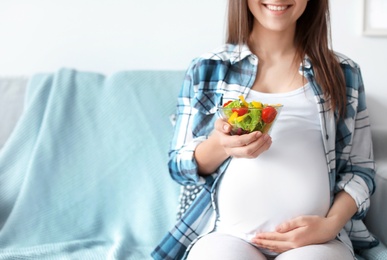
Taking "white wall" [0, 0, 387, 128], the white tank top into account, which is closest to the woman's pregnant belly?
the white tank top

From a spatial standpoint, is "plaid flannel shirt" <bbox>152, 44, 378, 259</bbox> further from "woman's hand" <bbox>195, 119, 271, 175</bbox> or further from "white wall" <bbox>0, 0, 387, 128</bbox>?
"white wall" <bbox>0, 0, 387, 128</bbox>

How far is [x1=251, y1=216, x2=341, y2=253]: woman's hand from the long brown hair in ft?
0.96

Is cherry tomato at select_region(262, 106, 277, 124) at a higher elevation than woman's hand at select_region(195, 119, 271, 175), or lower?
higher

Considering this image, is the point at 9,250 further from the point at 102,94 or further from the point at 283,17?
the point at 283,17

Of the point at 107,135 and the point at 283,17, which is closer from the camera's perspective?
the point at 283,17

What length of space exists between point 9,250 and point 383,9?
139cm

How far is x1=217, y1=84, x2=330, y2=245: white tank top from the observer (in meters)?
1.26

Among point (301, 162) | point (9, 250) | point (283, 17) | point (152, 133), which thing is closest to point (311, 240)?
point (301, 162)

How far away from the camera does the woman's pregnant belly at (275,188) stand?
1256 mm

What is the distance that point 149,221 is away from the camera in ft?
5.52

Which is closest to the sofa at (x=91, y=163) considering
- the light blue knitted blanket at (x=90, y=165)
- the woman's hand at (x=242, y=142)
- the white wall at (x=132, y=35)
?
the light blue knitted blanket at (x=90, y=165)

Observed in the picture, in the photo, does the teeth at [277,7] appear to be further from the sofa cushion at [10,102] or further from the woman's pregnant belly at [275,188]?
the sofa cushion at [10,102]

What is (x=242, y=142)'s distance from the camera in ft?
3.85

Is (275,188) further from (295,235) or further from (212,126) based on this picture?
(212,126)
